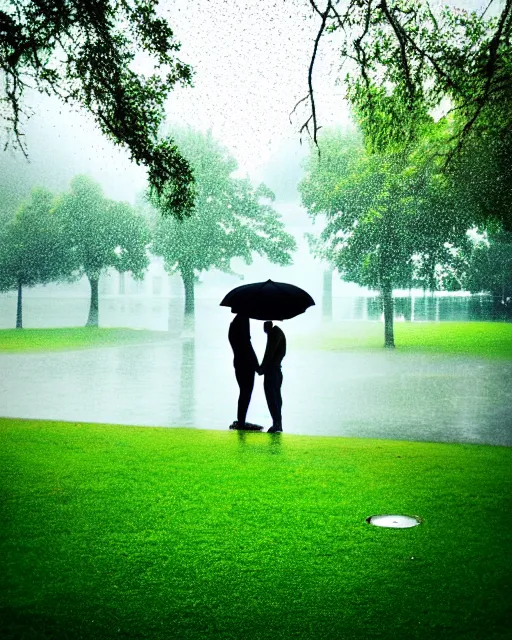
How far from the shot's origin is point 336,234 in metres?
31.2

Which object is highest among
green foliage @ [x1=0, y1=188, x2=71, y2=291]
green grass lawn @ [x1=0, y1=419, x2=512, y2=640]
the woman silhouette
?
green foliage @ [x1=0, y1=188, x2=71, y2=291]

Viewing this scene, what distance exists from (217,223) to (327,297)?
61.0ft

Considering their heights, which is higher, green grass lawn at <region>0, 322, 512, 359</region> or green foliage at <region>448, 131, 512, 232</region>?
green foliage at <region>448, 131, 512, 232</region>

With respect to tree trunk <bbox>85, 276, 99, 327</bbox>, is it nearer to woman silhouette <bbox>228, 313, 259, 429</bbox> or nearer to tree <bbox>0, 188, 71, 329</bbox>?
tree <bbox>0, 188, 71, 329</bbox>

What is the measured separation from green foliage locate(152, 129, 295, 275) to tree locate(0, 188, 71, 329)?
6519 millimetres

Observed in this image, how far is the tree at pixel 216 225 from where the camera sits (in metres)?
39.4

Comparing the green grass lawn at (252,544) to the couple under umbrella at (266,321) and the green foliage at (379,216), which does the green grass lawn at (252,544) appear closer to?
the couple under umbrella at (266,321)

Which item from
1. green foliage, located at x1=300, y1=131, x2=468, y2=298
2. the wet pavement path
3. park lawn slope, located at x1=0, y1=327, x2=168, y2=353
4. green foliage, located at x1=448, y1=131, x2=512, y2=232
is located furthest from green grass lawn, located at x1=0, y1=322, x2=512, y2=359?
green foliage, located at x1=448, y1=131, x2=512, y2=232

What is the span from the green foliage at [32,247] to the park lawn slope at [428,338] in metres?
16.7

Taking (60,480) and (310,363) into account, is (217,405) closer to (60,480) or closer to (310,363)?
(60,480)

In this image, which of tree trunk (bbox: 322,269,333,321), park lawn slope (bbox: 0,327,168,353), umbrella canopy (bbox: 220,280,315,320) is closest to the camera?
umbrella canopy (bbox: 220,280,315,320)

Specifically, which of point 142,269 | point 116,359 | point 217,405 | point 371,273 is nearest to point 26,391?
point 217,405

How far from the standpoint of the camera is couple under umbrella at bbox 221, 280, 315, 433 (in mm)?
9656

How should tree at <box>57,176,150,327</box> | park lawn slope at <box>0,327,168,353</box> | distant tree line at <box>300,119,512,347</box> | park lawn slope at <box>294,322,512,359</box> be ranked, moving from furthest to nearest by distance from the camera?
tree at <box>57,176,150,327</box> → park lawn slope at <box>0,327,168,353</box> → park lawn slope at <box>294,322,512,359</box> → distant tree line at <box>300,119,512,347</box>
